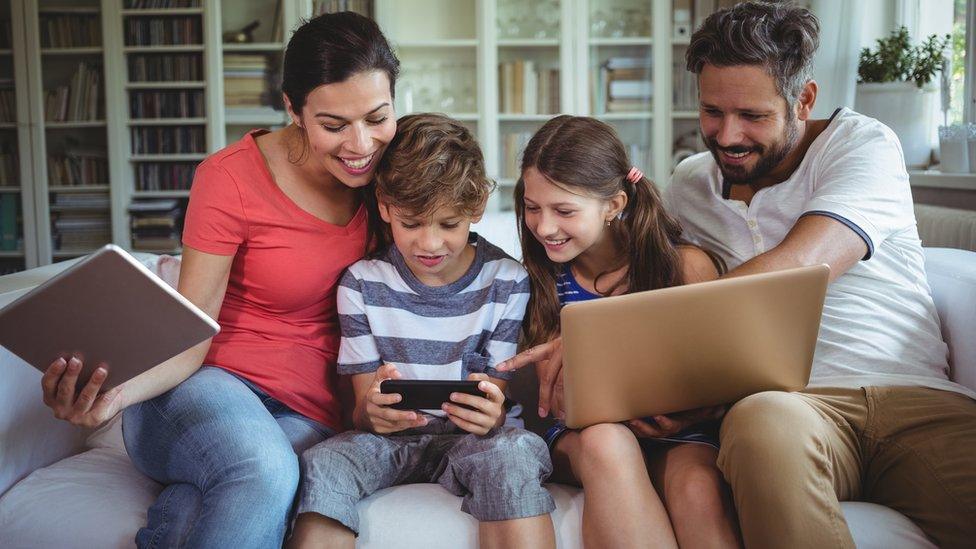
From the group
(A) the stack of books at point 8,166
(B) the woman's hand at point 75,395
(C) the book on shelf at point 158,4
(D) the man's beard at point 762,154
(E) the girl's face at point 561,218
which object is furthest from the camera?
(A) the stack of books at point 8,166

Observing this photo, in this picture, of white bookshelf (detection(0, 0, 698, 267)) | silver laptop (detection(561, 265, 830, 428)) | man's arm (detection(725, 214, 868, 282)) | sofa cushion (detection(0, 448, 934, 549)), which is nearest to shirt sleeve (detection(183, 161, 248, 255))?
sofa cushion (detection(0, 448, 934, 549))

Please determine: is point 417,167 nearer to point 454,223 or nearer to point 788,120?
point 454,223

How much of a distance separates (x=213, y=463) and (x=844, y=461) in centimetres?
93

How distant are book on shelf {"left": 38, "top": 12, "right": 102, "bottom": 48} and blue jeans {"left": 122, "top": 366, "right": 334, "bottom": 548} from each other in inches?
131

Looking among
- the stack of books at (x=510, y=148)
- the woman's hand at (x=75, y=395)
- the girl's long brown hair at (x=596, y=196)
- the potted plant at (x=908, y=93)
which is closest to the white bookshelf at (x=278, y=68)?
the stack of books at (x=510, y=148)

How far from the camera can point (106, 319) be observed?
1.08 m

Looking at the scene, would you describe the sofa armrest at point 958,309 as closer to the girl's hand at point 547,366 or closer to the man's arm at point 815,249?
the man's arm at point 815,249

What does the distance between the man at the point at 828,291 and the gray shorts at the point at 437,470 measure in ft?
0.95

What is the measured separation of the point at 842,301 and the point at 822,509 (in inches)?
18.5

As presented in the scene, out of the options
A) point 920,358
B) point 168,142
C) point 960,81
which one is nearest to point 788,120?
point 920,358

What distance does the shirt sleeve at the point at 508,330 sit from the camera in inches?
58.2

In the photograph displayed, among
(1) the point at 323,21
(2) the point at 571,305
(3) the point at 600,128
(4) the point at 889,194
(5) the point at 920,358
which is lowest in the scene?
(5) the point at 920,358

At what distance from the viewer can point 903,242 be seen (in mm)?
1505

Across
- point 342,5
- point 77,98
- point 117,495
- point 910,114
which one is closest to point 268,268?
point 117,495
